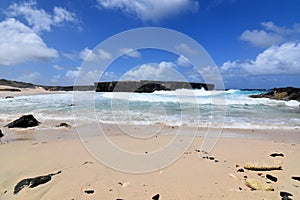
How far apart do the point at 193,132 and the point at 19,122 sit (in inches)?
272

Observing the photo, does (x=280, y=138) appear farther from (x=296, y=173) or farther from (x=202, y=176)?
(x=202, y=176)

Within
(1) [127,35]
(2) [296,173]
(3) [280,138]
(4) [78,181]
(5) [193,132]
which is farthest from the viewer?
(5) [193,132]

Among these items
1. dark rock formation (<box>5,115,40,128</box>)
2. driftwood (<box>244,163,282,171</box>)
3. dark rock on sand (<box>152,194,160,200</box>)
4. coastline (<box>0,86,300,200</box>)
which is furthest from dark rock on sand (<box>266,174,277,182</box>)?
dark rock formation (<box>5,115,40,128</box>)

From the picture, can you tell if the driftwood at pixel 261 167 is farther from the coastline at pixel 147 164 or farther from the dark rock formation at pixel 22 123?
the dark rock formation at pixel 22 123

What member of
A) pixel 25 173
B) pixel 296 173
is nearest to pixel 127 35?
pixel 25 173

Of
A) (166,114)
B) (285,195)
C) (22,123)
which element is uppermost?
(22,123)

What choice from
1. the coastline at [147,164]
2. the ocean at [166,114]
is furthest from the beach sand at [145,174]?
the ocean at [166,114]

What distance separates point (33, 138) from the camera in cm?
773

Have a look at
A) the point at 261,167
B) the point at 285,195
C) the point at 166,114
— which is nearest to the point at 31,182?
the point at 285,195

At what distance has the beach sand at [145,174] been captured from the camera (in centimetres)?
363

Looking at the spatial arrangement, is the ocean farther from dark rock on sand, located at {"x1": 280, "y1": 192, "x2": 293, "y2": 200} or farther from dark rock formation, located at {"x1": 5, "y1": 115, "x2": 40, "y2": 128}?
dark rock on sand, located at {"x1": 280, "y1": 192, "x2": 293, "y2": 200}

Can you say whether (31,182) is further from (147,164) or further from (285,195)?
(285,195)

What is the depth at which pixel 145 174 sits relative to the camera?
434cm

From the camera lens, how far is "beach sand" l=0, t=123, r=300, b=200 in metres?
3.63
